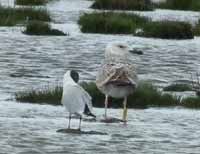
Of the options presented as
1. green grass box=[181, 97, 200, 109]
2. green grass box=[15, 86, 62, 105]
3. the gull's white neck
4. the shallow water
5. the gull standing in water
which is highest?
the gull's white neck

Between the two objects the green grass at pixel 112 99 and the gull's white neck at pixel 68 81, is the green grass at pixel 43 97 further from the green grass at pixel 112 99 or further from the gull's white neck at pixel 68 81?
the gull's white neck at pixel 68 81

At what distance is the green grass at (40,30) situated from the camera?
3269 centimetres

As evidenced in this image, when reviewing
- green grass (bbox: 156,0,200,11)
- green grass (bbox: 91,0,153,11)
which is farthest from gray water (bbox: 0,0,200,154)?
green grass (bbox: 156,0,200,11)

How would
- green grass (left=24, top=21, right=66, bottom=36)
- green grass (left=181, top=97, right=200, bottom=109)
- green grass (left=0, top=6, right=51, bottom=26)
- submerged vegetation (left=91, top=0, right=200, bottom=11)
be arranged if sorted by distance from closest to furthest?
1. green grass (left=181, top=97, right=200, bottom=109)
2. green grass (left=24, top=21, right=66, bottom=36)
3. green grass (left=0, top=6, right=51, bottom=26)
4. submerged vegetation (left=91, top=0, right=200, bottom=11)

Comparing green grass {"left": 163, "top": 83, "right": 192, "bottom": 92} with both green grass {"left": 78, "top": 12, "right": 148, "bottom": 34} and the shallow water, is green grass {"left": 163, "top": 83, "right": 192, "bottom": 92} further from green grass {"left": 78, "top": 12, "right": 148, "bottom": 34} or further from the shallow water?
green grass {"left": 78, "top": 12, "right": 148, "bottom": 34}

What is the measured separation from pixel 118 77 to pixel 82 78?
723 centimetres

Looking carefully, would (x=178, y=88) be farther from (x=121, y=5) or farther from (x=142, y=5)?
(x=142, y=5)

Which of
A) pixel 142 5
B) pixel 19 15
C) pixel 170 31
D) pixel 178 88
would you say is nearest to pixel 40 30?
pixel 170 31

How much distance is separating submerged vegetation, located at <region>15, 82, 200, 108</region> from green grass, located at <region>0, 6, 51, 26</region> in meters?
18.4

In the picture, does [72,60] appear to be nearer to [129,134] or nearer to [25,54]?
[25,54]

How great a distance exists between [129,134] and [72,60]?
13.6m

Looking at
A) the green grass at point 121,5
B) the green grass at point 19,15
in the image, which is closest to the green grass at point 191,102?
the green grass at point 19,15

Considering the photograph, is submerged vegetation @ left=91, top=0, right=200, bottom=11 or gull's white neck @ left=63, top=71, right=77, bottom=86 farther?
submerged vegetation @ left=91, top=0, right=200, bottom=11

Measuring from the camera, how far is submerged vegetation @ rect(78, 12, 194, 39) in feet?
110
